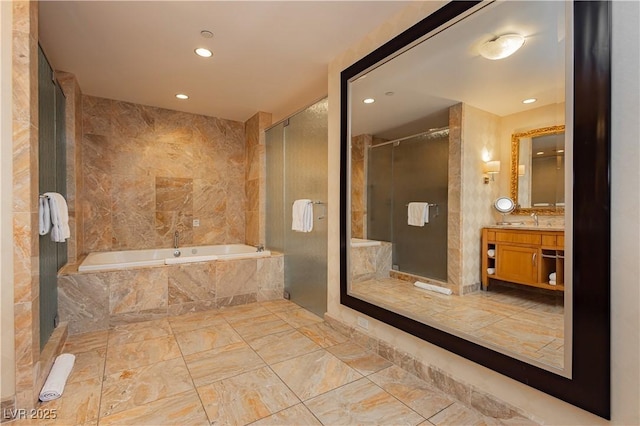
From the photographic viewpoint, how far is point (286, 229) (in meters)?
3.81

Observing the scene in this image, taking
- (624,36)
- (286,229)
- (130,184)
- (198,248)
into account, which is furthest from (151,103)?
(624,36)

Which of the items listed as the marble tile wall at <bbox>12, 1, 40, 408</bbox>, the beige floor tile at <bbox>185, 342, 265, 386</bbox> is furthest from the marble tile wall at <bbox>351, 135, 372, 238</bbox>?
the marble tile wall at <bbox>12, 1, 40, 408</bbox>

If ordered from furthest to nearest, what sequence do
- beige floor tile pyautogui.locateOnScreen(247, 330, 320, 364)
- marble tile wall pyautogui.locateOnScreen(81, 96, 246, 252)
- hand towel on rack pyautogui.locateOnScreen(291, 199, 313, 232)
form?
marble tile wall pyautogui.locateOnScreen(81, 96, 246, 252)
hand towel on rack pyautogui.locateOnScreen(291, 199, 313, 232)
beige floor tile pyautogui.locateOnScreen(247, 330, 320, 364)

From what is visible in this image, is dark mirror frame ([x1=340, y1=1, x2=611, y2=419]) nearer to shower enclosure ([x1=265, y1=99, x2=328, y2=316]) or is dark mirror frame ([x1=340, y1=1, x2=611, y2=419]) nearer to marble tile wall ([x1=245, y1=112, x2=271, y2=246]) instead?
shower enclosure ([x1=265, y1=99, x2=328, y2=316])

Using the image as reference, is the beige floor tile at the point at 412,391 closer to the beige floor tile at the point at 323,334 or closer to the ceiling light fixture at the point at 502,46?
the beige floor tile at the point at 323,334

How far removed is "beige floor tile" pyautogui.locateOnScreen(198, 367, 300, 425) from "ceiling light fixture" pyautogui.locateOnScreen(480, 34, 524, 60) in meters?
2.24

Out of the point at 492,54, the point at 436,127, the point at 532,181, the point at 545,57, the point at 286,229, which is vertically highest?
the point at 492,54

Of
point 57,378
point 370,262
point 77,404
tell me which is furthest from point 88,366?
point 370,262

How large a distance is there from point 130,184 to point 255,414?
3524 millimetres

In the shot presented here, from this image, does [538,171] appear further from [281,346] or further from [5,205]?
[5,205]

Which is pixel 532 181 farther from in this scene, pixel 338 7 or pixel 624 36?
pixel 338 7

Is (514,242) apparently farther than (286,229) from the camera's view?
No

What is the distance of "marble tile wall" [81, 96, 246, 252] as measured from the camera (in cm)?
378

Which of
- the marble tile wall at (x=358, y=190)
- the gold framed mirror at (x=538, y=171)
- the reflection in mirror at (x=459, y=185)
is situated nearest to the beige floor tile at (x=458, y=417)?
the reflection in mirror at (x=459, y=185)
